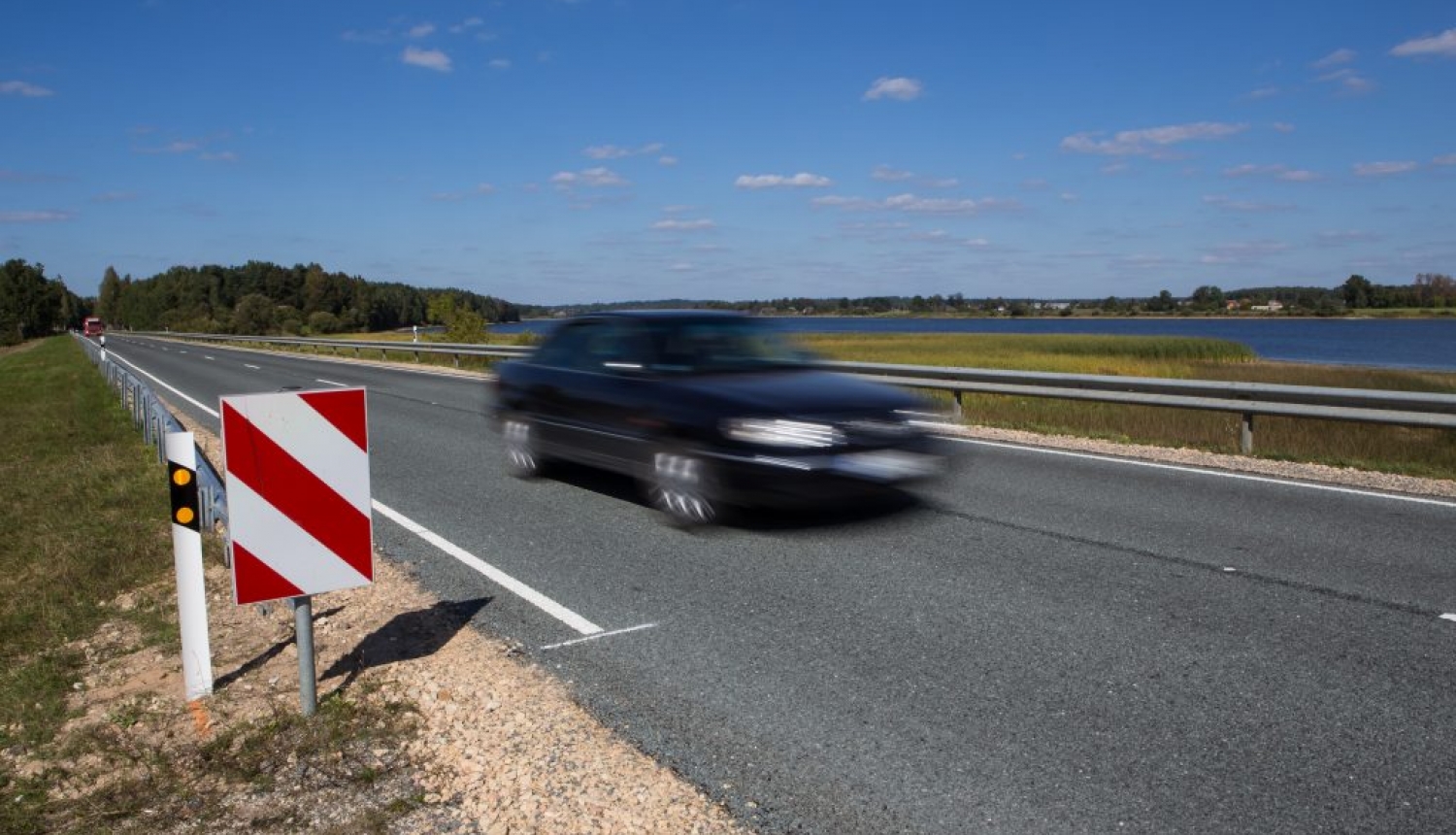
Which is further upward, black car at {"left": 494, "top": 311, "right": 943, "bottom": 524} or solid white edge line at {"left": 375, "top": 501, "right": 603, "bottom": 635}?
black car at {"left": 494, "top": 311, "right": 943, "bottom": 524}

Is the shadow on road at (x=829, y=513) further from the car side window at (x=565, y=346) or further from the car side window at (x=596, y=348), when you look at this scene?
the car side window at (x=565, y=346)

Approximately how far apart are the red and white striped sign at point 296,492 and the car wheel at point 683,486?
125 inches

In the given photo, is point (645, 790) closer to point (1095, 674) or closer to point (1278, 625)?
point (1095, 674)

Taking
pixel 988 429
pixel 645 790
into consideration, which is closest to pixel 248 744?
pixel 645 790

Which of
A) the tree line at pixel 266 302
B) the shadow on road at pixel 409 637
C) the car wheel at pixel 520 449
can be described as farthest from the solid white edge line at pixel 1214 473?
the tree line at pixel 266 302

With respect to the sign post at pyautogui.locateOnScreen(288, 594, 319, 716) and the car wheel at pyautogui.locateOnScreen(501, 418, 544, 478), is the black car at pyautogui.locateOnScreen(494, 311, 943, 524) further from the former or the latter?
the sign post at pyautogui.locateOnScreen(288, 594, 319, 716)

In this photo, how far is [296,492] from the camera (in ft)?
13.7

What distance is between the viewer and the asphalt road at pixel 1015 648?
3.40 meters

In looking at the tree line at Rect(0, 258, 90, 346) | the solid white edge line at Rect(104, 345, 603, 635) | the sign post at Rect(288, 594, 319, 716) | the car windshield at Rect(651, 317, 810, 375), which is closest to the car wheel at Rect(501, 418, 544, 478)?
the solid white edge line at Rect(104, 345, 603, 635)

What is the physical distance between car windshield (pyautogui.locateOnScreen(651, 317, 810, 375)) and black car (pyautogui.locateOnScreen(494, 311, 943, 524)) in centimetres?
1

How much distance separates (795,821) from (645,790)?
1.78 ft

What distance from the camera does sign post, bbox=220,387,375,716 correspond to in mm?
4039

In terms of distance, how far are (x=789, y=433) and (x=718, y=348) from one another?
1.52 m

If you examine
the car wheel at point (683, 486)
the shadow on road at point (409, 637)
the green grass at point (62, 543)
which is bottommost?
the green grass at point (62, 543)
